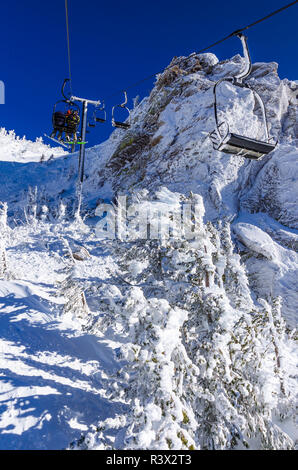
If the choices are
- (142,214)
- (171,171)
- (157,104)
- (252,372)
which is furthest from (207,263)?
(157,104)

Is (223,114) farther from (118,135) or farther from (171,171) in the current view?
(118,135)

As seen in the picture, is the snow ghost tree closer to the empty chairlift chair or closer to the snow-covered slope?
the snow-covered slope

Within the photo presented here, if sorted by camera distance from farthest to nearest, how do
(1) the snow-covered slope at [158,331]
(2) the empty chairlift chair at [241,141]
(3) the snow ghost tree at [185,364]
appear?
1. (2) the empty chairlift chair at [241,141]
2. (1) the snow-covered slope at [158,331]
3. (3) the snow ghost tree at [185,364]

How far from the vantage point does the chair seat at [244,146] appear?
6.13m

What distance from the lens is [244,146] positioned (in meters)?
6.37

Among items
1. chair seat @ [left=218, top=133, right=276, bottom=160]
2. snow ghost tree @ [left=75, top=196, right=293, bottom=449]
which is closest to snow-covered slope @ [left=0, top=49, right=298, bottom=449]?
snow ghost tree @ [left=75, top=196, right=293, bottom=449]

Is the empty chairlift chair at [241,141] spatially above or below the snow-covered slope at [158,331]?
above

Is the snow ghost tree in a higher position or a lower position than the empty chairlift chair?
A: lower

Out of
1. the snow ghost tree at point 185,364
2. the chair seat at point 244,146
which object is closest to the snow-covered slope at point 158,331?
the snow ghost tree at point 185,364

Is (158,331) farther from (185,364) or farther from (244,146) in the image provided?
(244,146)

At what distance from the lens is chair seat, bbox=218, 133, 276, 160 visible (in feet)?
20.1

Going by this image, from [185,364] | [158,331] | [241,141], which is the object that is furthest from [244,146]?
[185,364]

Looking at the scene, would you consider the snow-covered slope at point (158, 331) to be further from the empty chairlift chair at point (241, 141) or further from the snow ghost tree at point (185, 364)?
the empty chairlift chair at point (241, 141)

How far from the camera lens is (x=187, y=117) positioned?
29.4m
